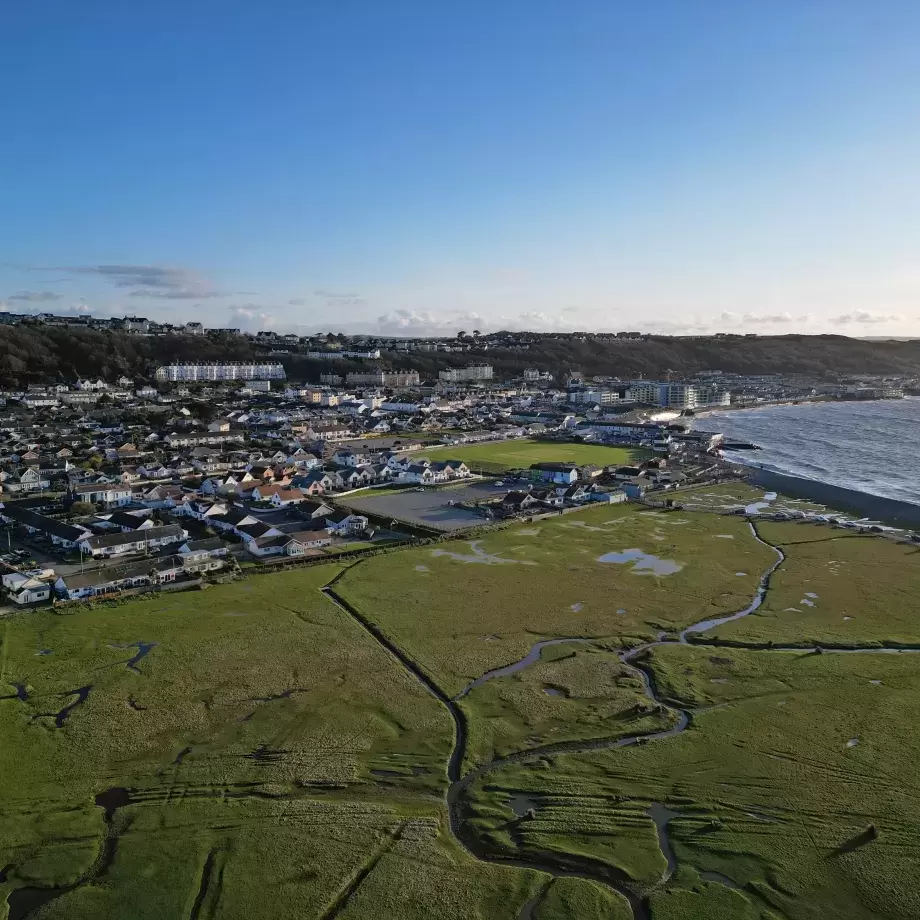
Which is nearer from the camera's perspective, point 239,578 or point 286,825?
point 286,825

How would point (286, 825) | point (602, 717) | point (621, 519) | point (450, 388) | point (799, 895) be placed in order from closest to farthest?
point (799, 895) → point (286, 825) → point (602, 717) → point (621, 519) → point (450, 388)

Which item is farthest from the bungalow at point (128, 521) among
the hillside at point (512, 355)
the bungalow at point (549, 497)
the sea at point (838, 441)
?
the hillside at point (512, 355)

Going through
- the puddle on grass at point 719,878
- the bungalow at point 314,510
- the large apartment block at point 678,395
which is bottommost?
the bungalow at point 314,510

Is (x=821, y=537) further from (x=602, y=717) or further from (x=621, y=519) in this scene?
(x=602, y=717)

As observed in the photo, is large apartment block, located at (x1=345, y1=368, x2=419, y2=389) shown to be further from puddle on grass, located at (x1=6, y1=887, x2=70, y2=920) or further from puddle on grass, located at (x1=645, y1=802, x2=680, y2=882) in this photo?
puddle on grass, located at (x1=6, y1=887, x2=70, y2=920)

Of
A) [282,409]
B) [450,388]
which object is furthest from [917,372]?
[282,409]

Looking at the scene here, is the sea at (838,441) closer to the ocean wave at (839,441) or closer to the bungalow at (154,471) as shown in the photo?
the ocean wave at (839,441)

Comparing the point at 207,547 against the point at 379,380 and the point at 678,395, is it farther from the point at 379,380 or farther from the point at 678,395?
the point at 379,380

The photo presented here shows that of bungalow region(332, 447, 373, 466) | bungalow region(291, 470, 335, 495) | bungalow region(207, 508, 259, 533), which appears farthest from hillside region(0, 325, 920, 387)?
bungalow region(207, 508, 259, 533)
